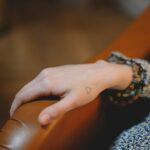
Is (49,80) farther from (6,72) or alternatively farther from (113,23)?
(113,23)

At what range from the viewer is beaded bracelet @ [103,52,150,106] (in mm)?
805

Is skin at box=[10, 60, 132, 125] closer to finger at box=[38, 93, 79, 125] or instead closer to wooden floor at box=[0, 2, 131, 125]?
finger at box=[38, 93, 79, 125]

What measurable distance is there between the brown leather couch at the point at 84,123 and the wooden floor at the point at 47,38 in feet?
2.72

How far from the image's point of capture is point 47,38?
2238mm

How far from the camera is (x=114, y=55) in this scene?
2.79 ft

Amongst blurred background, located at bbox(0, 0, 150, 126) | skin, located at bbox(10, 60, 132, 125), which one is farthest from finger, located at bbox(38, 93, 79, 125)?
blurred background, located at bbox(0, 0, 150, 126)

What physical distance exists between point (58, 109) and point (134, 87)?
0.79 ft

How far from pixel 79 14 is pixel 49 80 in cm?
194

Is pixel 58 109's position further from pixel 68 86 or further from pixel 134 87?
pixel 134 87

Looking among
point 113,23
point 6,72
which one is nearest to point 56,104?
point 6,72

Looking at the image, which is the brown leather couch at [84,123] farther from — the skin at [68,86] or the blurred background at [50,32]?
the blurred background at [50,32]

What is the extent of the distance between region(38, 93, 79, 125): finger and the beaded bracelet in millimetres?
158

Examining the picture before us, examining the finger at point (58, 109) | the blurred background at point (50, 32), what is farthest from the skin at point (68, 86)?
the blurred background at point (50, 32)

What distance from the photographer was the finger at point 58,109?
0.64 metres
